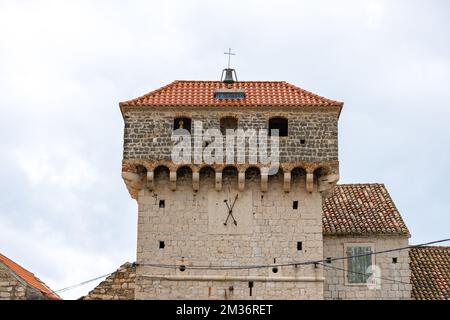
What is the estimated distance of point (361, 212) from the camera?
32531 mm

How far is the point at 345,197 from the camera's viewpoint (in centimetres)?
3366

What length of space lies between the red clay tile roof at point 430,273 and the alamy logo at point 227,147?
690cm

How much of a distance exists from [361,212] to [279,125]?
4.96 meters

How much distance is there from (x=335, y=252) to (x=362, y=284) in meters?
1.42

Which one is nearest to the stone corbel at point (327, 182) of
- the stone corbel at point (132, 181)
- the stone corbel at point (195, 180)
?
the stone corbel at point (195, 180)

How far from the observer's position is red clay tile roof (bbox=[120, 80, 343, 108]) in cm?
2989

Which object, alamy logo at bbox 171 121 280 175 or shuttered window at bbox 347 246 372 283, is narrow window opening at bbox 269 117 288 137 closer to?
alamy logo at bbox 171 121 280 175

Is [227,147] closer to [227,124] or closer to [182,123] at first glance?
[227,124]

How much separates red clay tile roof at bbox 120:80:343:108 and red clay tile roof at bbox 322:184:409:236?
4.50 m

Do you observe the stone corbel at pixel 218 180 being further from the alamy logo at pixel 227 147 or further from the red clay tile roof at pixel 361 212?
the red clay tile roof at pixel 361 212

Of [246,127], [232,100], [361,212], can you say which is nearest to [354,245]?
[361,212]
